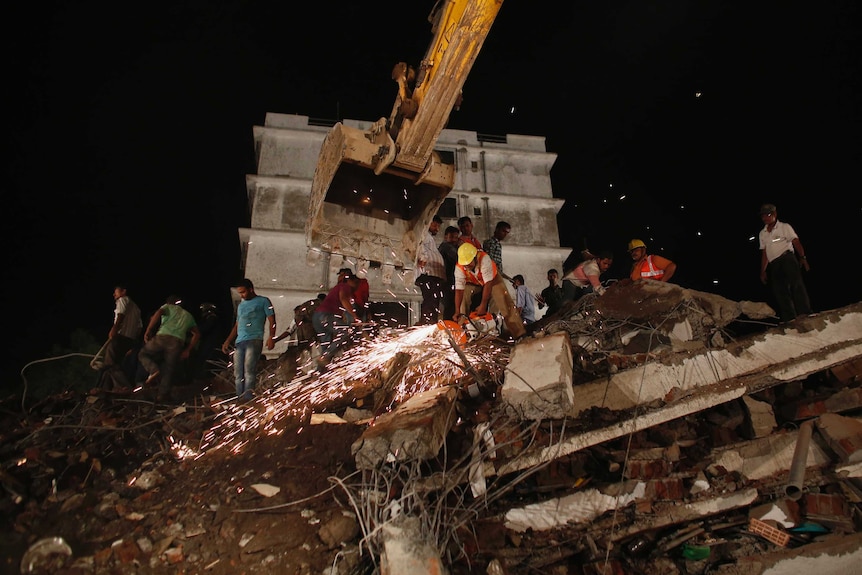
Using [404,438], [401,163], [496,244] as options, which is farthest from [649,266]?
[404,438]

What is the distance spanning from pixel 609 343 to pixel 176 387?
238 inches

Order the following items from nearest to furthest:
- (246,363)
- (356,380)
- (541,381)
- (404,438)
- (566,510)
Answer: (404,438), (566,510), (541,381), (356,380), (246,363)

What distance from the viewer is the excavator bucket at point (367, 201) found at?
17.9ft

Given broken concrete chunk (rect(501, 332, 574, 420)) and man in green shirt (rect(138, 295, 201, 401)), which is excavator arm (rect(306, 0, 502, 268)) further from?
man in green shirt (rect(138, 295, 201, 401))

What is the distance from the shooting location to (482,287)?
20.3 ft

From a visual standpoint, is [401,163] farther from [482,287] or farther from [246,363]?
[246,363]

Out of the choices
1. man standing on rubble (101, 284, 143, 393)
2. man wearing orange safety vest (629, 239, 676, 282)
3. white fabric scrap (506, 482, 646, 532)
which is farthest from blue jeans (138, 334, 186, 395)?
man wearing orange safety vest (629, 239, 676, 282)

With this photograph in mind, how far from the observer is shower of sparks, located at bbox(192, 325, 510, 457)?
4625 millimetres

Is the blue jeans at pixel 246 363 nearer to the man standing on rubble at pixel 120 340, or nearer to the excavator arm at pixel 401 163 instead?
the excavator arm at pixel 401 163

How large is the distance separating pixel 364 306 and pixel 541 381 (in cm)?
467

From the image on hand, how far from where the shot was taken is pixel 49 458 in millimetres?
4148

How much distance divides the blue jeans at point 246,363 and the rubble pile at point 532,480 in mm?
1867

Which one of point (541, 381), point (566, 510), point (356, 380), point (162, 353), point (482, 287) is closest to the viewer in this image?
point (566, 510)

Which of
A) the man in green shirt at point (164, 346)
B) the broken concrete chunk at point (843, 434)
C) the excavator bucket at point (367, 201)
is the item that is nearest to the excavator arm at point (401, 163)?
the excavator bucket at point (367, 201)
